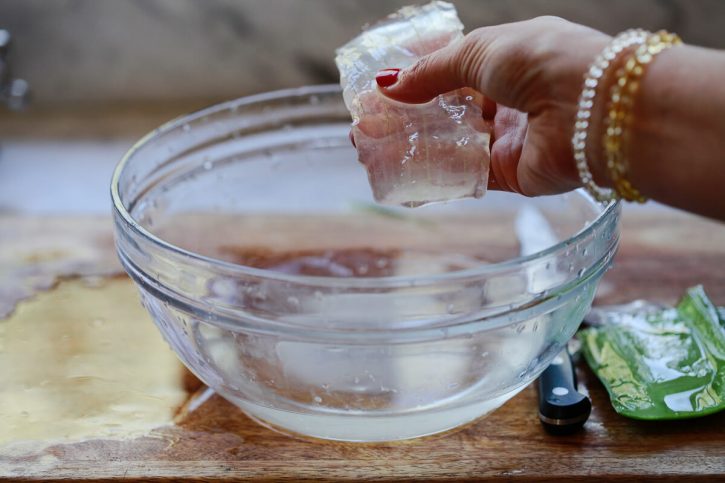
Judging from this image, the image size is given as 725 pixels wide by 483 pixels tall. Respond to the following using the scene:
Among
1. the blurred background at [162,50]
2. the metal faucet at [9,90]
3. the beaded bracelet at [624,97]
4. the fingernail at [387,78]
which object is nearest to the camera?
the beaded bracelet at [624,97]

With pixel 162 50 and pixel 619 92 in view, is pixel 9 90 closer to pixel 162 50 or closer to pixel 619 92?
pixel 162 50

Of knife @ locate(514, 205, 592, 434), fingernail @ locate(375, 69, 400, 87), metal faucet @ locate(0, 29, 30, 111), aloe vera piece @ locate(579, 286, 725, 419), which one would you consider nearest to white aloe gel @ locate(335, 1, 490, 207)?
fingernail @ locate(375, 69, 400, 87)

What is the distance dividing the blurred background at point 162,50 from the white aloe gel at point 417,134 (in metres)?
0.79

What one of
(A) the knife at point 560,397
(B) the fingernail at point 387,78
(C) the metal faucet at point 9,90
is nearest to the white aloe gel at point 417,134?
(B) the fingernail at point 387,78

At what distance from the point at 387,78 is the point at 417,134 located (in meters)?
0.06

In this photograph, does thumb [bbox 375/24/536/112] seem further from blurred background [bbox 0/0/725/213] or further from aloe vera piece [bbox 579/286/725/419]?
blurred background [bbox 0/0/725/213]

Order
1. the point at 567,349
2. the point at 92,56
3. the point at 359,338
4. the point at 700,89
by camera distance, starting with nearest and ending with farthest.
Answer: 1. the point at 700,89
2. the point at 359,338
3. the point at 567,349
4. the point at 92,56

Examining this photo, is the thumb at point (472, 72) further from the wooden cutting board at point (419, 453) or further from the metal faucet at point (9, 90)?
the metal faucet at point (9, 90)

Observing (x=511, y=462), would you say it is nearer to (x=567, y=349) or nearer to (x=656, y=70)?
(x=567, y=349)

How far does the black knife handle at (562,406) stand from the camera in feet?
2.61

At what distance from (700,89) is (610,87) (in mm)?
59

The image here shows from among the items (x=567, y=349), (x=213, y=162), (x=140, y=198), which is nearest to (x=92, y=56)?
(x=213, y=162)

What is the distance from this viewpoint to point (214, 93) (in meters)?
1.66

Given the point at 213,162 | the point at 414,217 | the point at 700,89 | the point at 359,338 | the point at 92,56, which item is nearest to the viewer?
the point at 700,89
